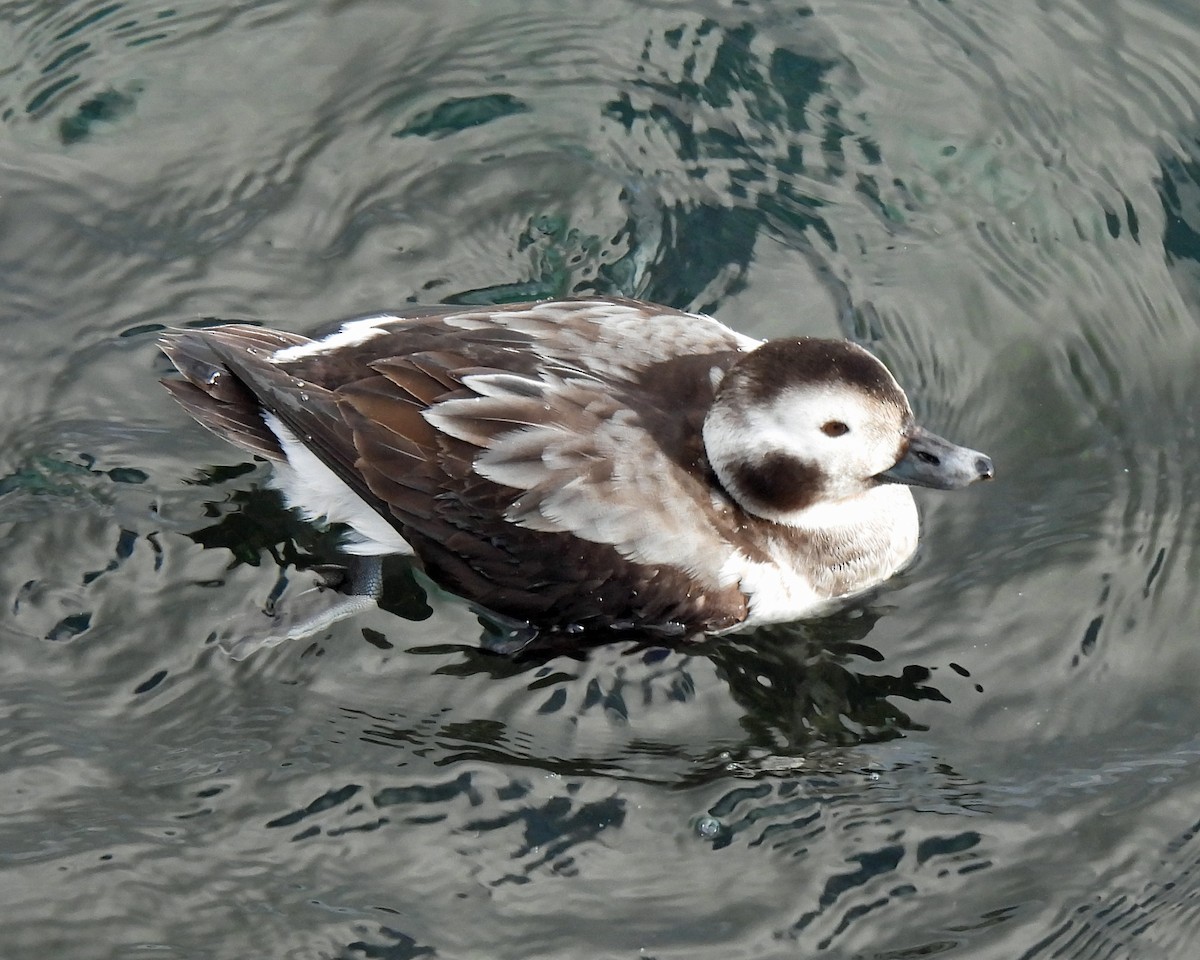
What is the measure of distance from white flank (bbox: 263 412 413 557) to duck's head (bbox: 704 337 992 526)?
1.33 meters

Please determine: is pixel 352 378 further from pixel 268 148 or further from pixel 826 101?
pixel 826 101

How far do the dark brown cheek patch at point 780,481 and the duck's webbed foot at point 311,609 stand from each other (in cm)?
153

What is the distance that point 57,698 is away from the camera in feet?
18.5

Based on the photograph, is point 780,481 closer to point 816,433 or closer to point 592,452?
point 816,433

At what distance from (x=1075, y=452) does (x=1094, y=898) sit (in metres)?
2.04

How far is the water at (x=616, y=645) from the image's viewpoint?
17.3 ft

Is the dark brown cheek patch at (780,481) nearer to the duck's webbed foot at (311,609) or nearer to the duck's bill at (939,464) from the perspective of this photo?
the duck's bill at (939,464)

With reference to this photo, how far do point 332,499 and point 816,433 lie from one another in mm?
1919

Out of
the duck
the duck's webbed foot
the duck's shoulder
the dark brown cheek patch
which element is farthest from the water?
the duck's shoulder

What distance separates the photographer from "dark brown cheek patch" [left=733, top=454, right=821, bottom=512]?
5.64 m

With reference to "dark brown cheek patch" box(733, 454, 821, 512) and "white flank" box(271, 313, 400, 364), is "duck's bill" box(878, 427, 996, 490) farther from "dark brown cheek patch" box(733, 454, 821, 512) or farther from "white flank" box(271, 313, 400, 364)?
"white flank" box(271, 313, 400, 364)

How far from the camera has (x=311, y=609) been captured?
5961 millimetres

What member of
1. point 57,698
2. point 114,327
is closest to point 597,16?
point 114,327

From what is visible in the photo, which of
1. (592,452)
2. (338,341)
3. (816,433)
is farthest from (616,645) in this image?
→ (338,341)
